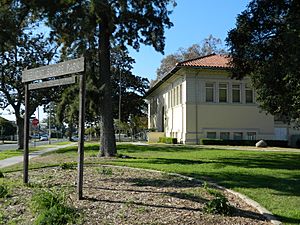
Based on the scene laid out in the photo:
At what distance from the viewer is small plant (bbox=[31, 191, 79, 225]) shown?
6.44m

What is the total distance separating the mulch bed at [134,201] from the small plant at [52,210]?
0.18 metres

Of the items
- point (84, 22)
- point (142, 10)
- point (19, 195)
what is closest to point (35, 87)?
point (19, 195)

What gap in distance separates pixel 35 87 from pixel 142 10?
33.0 feet

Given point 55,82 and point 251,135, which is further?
point 251,135

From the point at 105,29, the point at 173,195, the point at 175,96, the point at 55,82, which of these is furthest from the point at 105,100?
the point at 175,96

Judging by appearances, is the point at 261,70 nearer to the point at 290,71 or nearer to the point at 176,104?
the point at 290,71

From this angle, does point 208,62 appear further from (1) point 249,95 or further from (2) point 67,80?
(2) point 67,80

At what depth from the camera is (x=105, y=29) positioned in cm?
2042

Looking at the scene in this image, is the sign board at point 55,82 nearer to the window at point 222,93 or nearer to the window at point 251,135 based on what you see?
the window at point 222,93

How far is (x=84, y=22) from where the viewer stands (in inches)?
750

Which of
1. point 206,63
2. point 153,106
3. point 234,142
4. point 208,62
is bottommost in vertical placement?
point 234,142

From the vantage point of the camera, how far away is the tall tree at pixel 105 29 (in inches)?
742

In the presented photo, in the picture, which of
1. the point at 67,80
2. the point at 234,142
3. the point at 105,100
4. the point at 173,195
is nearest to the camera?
the point at 173,195

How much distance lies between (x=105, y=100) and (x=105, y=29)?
351cm
